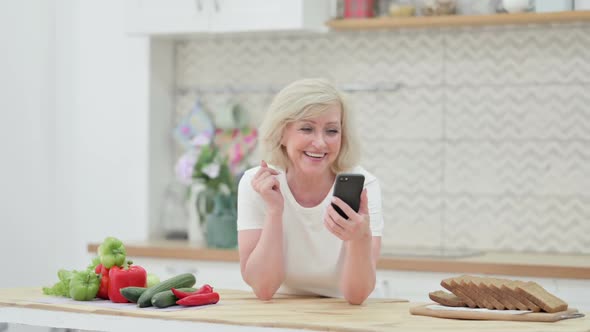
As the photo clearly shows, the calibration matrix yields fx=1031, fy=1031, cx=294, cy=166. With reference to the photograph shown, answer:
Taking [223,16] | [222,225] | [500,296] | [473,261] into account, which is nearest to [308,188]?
[500,296]

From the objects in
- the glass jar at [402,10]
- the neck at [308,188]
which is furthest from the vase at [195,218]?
the neck at [308,188]

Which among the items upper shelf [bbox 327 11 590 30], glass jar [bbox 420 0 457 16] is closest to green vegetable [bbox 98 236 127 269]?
upper shelf [bbox 327 11 590 30]

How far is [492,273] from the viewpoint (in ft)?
12.7

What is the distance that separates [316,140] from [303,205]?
0.24 meters

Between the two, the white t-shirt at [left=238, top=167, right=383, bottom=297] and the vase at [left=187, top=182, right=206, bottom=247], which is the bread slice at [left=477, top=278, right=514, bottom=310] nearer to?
the white t-shirt at [left=238, top=167, right=383, bottom=297]

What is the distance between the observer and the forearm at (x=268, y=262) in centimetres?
285

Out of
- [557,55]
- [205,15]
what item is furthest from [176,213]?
[557,55]

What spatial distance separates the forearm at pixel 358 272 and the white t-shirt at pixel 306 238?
0.14 meters

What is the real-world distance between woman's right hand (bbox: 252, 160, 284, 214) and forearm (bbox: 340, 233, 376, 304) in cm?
23

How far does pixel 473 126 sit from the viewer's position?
4.45 meters

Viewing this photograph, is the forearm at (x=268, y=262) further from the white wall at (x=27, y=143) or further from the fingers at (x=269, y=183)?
the white wall at (x=27, y=143)

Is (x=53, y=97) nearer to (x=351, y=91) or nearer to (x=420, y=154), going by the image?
(x=351, y=91)

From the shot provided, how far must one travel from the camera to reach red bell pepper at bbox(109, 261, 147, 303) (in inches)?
105

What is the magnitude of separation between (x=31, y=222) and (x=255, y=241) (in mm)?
2150
